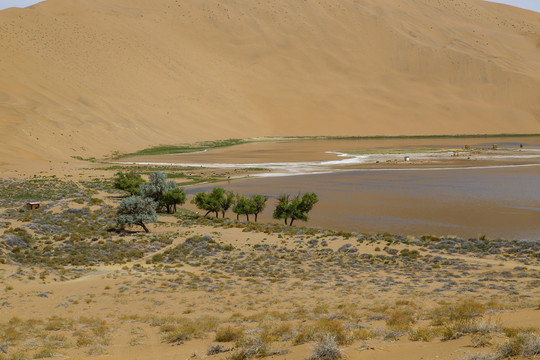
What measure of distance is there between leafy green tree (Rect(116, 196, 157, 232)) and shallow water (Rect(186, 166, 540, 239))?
424 inches

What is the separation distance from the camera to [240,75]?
558ft

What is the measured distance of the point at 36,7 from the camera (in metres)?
160

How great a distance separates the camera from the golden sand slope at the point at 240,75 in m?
116

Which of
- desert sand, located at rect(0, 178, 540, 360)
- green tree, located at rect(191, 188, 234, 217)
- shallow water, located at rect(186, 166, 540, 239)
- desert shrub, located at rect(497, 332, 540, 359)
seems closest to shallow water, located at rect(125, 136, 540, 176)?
shallow water, located at rect(186, 166, 540, 239)

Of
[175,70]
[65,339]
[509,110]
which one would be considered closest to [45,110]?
[175,70]

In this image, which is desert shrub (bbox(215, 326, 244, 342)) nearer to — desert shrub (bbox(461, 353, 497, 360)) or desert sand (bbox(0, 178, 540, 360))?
desert sand (bbox(0, 178, 540, 360))

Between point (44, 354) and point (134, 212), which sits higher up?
point (134, 212)

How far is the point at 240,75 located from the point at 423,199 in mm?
129985

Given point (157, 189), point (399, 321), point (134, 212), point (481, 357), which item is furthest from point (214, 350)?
point (157, 189)

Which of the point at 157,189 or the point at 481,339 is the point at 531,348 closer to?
the point at 481,339

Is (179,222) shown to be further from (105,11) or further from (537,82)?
(537,82)

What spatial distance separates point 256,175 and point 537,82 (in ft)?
484

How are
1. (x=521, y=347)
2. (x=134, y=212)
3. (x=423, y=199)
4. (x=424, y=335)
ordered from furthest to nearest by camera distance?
(x=423, y=199) → (x=134, y=212) → (x=424, y=335) → (x=521, y=347)

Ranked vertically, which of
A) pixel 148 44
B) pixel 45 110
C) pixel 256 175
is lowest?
pixel 256 175
